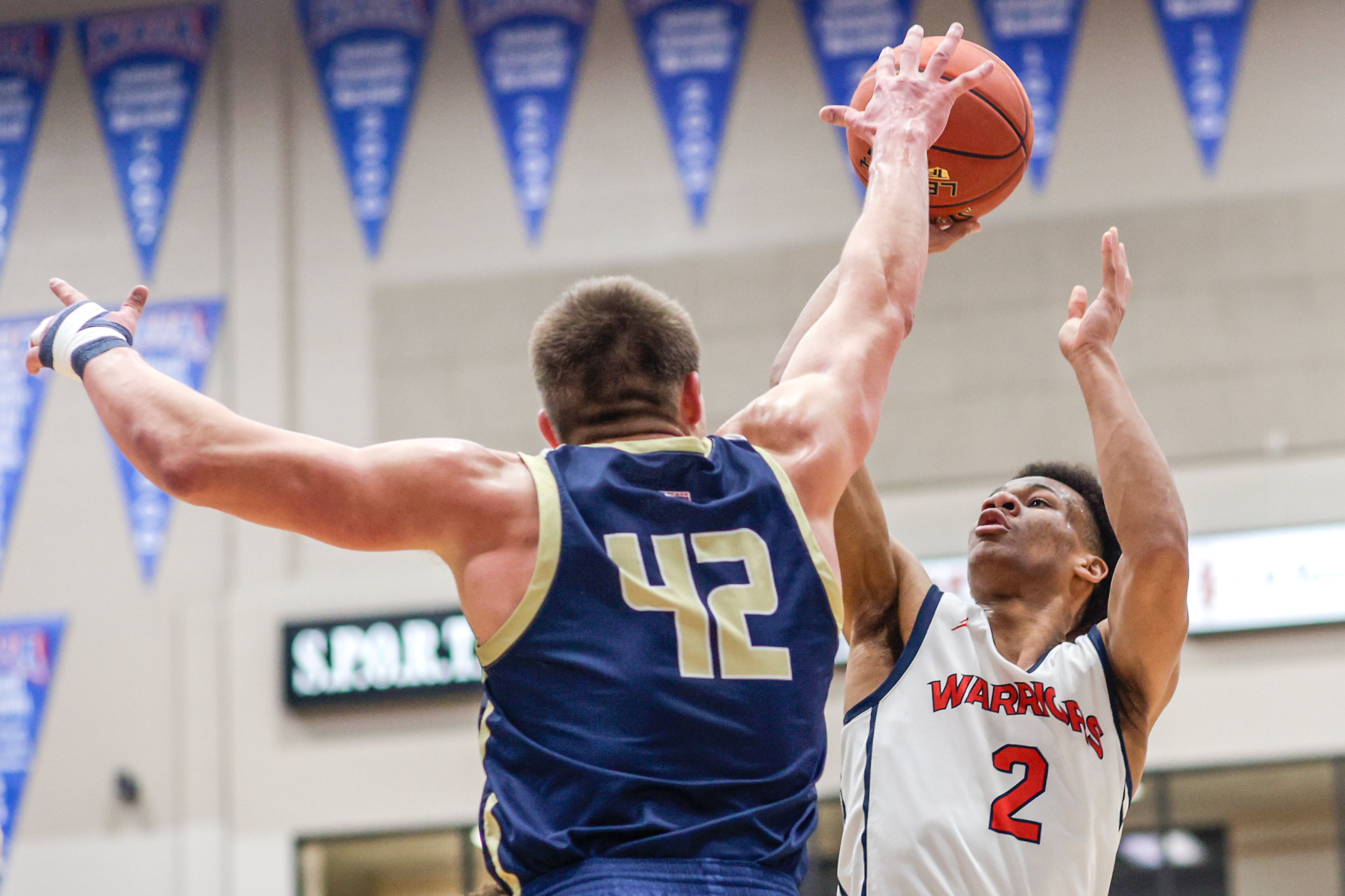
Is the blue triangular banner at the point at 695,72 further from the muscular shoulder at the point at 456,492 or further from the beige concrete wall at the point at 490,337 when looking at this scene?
the muscular shoulder at the point at 456,492

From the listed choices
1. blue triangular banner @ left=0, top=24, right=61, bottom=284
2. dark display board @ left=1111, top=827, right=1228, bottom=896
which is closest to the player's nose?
dark display board @ left=1111, top=827, right=1228, bottom=896

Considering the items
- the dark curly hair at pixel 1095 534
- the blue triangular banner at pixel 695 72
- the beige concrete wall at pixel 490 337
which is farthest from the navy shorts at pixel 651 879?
the blue triangular banner at pixel 695 72

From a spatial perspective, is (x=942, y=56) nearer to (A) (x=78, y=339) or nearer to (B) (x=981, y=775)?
(B) (x=981, y=775)

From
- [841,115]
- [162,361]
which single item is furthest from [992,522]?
[162,361]

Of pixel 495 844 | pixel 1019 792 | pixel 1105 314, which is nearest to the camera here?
pixel 495 844

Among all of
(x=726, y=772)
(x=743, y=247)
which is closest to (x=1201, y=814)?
(x=743, y=247)

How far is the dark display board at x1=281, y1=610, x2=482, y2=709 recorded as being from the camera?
35.4 ft

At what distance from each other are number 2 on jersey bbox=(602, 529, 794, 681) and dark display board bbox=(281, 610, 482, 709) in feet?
28.7

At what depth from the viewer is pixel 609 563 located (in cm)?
210

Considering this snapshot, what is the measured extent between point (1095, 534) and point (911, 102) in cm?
146

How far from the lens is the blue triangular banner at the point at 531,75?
1169cm

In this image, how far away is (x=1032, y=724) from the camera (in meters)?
3.28

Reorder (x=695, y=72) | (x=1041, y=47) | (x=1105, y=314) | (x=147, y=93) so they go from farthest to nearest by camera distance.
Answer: (x=147, y=93), (x=695, y=72), (x=1041, y=47), (x=1105, y=314)

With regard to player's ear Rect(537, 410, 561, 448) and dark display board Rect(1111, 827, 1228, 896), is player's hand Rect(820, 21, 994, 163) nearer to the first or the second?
player's ear Rect(537, 410, 561, 448)
